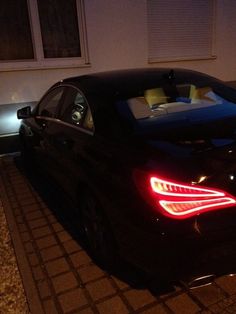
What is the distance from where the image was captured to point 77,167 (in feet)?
9.45

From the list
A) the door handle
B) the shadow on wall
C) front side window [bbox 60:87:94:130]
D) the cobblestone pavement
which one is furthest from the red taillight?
the shadow on wall

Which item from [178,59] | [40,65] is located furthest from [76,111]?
[178,59]

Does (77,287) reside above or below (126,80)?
below

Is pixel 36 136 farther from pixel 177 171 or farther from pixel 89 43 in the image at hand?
pixel 89 43

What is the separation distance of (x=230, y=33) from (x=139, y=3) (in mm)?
3348

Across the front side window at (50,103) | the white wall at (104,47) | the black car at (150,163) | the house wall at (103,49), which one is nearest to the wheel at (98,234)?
the black car at (150,163)

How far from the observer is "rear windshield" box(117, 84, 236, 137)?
2.50m

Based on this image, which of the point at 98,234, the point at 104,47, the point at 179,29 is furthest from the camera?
the point at 179,29

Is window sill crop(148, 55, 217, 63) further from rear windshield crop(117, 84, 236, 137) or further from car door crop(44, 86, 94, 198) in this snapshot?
rear windshield crop(117, 84, 236, 137)

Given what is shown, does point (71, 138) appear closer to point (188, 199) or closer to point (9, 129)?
point (188, 199)

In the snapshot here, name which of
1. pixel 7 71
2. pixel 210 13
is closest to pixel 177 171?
pixel 7 71

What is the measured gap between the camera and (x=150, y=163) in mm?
2012

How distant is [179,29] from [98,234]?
851cm

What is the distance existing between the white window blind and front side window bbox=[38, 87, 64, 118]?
19.6ft
